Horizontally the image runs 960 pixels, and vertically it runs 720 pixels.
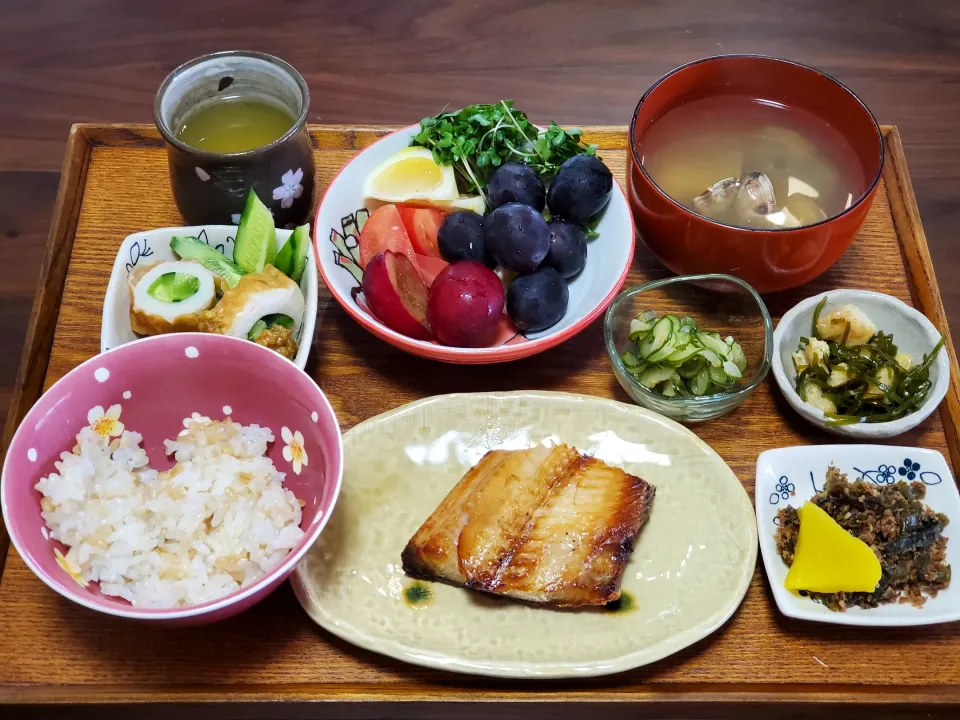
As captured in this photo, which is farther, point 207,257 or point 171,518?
point 207,257

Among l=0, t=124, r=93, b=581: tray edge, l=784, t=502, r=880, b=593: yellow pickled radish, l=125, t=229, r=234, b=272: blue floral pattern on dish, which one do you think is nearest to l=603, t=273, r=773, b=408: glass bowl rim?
l=784, t=502, r=880, b=593: yellow pickled radish

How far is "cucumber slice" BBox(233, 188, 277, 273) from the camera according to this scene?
5.34ft

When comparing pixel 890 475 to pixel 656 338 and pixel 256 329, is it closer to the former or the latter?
pixel 656 338

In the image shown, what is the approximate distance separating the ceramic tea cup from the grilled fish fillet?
73 centimetres

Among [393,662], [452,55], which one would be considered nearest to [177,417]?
[393,662]

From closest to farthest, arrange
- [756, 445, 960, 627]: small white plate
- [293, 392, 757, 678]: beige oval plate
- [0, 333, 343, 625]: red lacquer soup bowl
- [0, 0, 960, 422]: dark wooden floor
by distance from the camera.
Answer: [0, 333, 343, 625]: red lacquer soup bowl < [293, 392, 757, 678]: beige oval plate < [756, 445, 960, 627]: small white plate < [0, 0, 960, 422]: dark wooden floor

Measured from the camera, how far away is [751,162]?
177 centimetres

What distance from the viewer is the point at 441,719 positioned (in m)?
1.77

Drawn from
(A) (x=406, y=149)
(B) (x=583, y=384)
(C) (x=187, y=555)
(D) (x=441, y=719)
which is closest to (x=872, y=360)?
(B) (x=583, y=384)

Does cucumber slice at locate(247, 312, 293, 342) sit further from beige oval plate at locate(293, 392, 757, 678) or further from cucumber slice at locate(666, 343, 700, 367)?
cucumber slice at locate(666, 343, 700, 367)

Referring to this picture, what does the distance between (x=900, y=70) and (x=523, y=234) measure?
73.0 inches

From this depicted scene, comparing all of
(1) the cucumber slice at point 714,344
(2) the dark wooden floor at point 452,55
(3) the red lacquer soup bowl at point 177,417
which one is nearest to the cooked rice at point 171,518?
(3) the red lacquer soup bowl at point 177,417

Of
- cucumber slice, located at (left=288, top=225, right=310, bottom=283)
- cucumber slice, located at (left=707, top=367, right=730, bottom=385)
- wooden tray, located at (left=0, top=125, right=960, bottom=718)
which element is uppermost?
cucumber slice, located at (left=288, top=225, right=310, bottom=283)

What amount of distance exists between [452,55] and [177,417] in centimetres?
176
